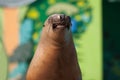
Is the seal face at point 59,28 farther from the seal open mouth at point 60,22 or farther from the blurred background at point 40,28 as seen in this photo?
the blurred background at point 40,28

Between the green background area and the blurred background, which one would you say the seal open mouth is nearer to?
the blurred background

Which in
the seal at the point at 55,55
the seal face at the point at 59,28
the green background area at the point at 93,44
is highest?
the seal face at the point at 59,28

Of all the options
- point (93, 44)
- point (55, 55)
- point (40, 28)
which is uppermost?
point (55, 55)

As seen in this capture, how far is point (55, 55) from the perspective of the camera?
1.08m

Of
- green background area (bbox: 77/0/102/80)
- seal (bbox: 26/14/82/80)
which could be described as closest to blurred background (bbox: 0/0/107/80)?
green background area (bbox: 77/0/102/80)

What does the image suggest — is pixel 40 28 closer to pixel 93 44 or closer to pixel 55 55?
pixel 93 44

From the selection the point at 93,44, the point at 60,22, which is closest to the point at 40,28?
the point at 93,44

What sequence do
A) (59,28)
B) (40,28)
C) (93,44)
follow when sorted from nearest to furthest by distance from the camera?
1. (59,28)
2. (40,28)
3. (93,44)

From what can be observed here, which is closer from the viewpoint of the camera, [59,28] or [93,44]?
[59,28]

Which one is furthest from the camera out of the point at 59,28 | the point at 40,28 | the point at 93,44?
the point at 93,44

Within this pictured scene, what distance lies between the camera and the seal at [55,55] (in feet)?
3.53

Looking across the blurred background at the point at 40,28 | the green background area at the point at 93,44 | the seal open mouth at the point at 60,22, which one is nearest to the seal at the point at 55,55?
the seal open mouth at the point at 60,22

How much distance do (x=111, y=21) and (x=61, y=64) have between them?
12.9 feet

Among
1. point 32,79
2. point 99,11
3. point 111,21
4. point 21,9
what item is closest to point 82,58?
point 99,11
